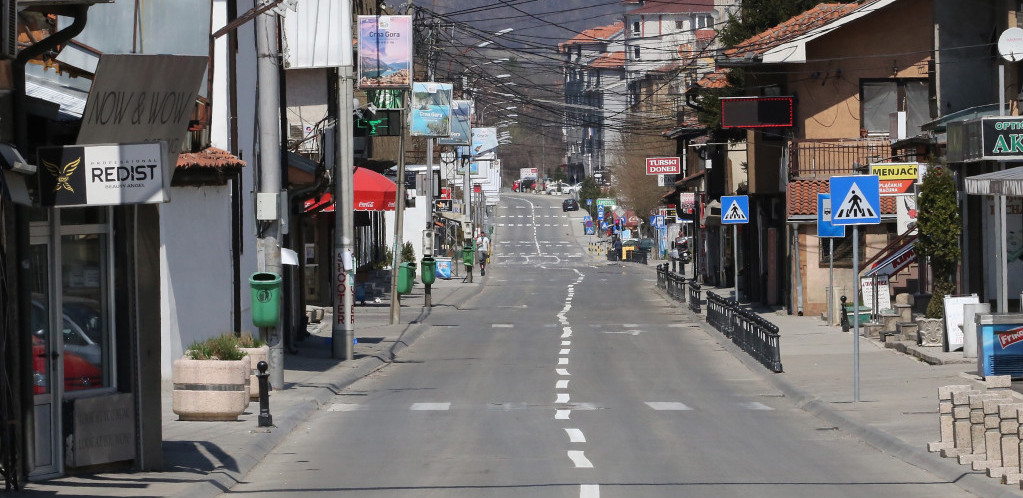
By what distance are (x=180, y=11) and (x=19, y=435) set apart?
18.5 ft

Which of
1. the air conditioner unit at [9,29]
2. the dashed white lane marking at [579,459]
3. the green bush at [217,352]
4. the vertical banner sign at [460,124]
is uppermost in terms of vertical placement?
the vertical banner sign at [460,124]

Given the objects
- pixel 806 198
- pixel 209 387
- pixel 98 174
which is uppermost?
pixel 806 198

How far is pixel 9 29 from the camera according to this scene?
1019cm

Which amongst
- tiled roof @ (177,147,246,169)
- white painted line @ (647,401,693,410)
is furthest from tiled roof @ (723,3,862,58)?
tiled roof @ (177,147,246,169)

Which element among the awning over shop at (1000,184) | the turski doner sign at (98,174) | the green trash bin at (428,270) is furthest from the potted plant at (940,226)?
the green trash bin at (428,270)

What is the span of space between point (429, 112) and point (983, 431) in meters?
35.7

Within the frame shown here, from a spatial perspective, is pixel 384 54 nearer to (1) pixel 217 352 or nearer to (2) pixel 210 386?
(1) pixel 217 352

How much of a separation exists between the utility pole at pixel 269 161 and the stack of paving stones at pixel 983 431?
1039 cm

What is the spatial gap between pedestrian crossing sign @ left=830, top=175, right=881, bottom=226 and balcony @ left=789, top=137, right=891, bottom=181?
1867 centimetres

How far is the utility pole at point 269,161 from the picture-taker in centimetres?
2003

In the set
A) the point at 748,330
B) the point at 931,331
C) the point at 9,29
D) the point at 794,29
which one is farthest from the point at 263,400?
the point at 794,29

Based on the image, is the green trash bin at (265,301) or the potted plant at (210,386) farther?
the green trash bin at (265,301)

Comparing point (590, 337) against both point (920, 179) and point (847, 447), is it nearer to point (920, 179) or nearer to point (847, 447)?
point (920, 179)

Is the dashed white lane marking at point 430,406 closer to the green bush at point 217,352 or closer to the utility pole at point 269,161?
the utility pole at point 269,161
